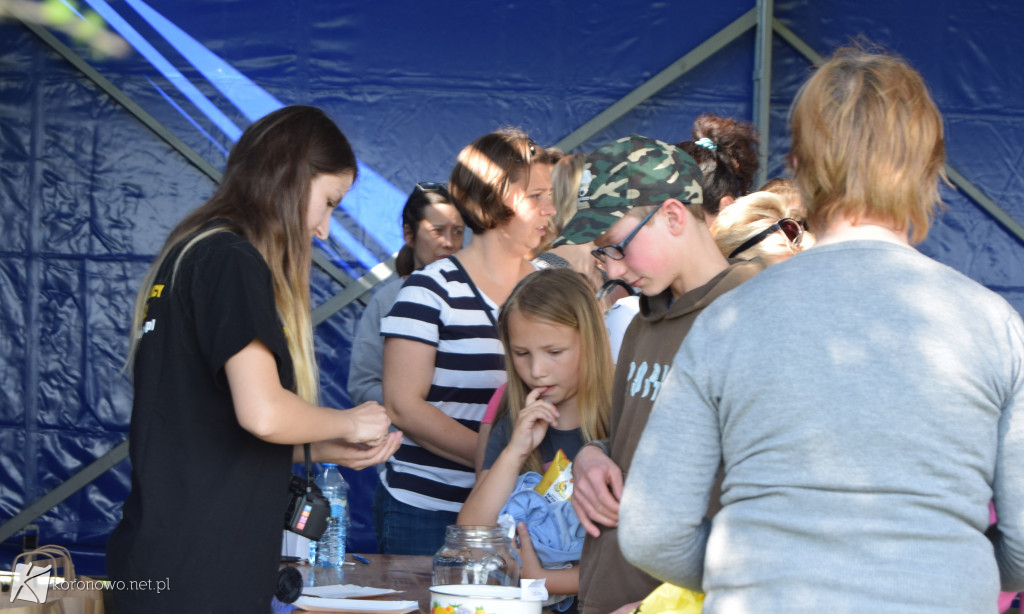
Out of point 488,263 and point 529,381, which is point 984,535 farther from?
point 488,263

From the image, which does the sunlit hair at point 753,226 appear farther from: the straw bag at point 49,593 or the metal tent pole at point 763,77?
the metal tent pole at point 763,77

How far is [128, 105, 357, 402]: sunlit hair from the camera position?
179cm

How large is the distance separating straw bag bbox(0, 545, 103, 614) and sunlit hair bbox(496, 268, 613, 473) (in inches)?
36.1

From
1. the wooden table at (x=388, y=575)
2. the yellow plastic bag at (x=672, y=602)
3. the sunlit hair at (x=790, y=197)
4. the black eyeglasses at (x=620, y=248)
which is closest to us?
the yellow plastic bag at (x=672, y=602)

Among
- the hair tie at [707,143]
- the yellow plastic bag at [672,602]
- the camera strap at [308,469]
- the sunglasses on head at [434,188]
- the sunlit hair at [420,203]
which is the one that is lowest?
the yellow plastic bag at [672,602]

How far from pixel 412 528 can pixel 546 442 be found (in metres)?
0.59

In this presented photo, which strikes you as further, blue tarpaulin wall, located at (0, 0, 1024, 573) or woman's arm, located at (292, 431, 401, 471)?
blue tarpaulin wall, located at (0, 0, 1024, 573)

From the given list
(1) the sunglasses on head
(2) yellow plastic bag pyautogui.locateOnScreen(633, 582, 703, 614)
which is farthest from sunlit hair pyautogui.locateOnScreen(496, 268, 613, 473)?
(1) the sunglasses on head

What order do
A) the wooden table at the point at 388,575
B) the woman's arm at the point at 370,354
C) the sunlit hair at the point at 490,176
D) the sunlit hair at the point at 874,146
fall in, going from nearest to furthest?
the sunlit hair at the point at 874,146, the wooden table at the point at 388,575, the sunlit hair at the point at 490,176, the woman's arm at the point at 370,354

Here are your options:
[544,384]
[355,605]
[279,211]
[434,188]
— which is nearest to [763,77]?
[434,188]

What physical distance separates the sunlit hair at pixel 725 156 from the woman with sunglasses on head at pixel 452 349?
465 millimetres

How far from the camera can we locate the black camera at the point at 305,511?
6.06 ft

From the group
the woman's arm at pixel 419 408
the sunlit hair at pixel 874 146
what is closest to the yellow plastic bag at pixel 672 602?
the sunlit hair at pixel 874 146

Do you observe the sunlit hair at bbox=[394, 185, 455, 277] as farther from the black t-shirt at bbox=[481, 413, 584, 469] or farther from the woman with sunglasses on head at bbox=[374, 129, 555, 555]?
the black t-shirt at bbox=[481, 413, 584, 469]
